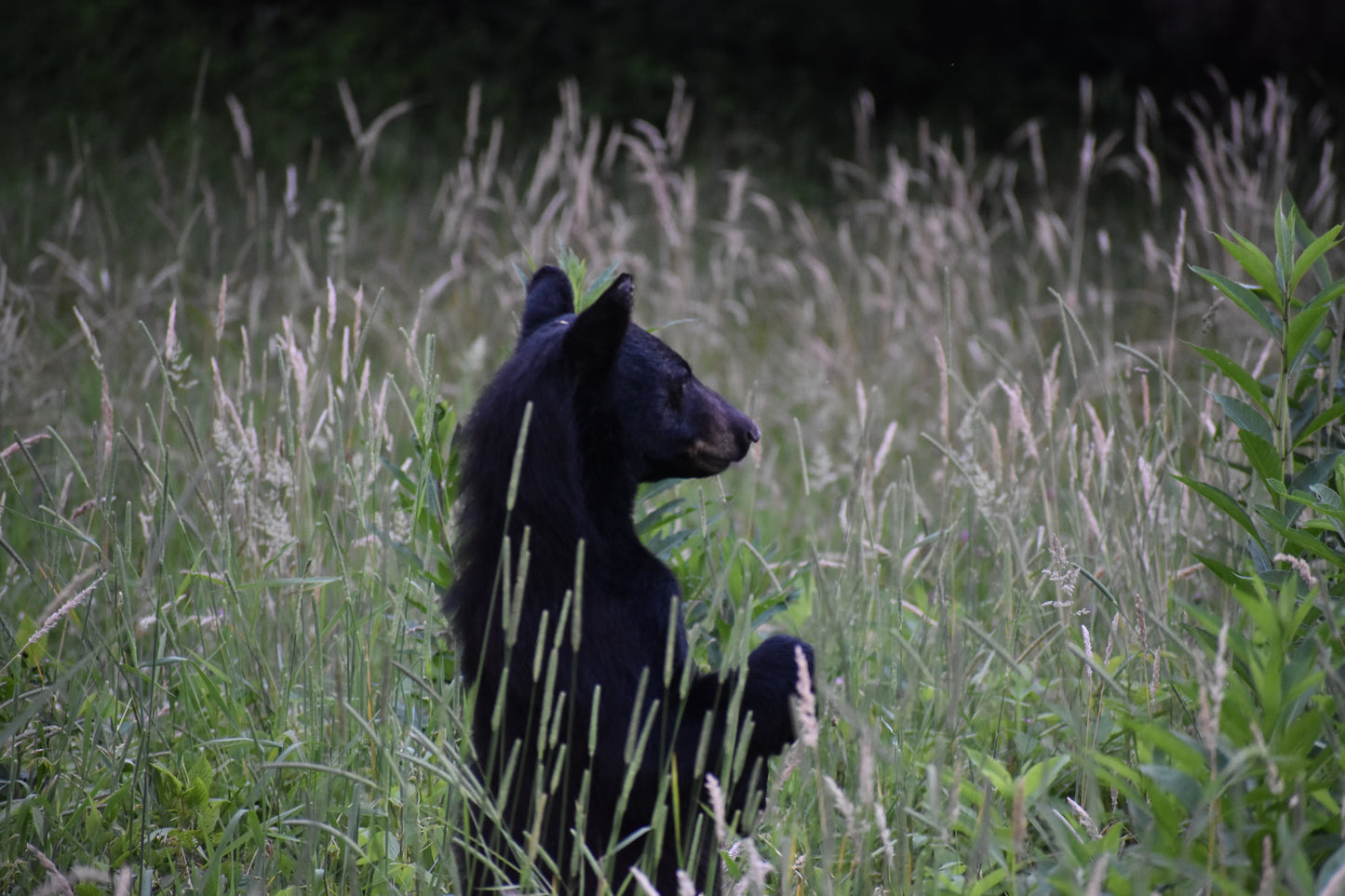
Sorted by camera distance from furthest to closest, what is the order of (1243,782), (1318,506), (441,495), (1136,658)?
(1136,658), (441,495), (1318,506), (1243,782)

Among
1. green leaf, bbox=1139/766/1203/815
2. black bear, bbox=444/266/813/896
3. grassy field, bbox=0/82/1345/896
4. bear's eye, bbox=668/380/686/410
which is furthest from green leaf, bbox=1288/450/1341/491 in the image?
bear's eye, bbox=668/380/686/410

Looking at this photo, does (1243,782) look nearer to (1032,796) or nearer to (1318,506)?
(1032,796)

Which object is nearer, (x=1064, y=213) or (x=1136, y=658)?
(x=1136, y=658)

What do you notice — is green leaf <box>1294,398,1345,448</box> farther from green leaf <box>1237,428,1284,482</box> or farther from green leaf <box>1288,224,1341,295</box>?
green leaf <box>1288,224,1341,295</box>

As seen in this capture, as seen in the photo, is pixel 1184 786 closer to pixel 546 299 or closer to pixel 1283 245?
pixel 1283 245

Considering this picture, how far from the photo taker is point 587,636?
77.5 inches

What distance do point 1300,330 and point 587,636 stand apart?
1.38 metres

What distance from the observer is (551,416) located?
6.76ft

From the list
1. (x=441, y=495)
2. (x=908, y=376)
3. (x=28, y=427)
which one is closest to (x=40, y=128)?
(x=28, y=427)

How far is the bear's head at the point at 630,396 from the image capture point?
206 centimetres

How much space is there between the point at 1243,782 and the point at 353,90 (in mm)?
10231

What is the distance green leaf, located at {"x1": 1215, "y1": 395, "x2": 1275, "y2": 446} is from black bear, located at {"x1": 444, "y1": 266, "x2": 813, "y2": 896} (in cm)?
91

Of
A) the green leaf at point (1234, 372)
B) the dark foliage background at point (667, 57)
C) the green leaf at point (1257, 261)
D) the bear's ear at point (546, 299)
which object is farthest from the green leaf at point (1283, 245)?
the dark foliage background at point (667, 57)

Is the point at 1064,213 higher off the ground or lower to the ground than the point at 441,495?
higher
